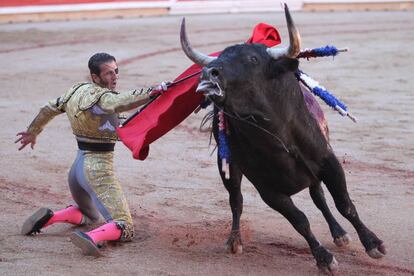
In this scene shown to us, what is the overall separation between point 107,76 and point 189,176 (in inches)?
80.8

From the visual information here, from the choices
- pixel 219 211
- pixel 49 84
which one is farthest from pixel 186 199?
pixel 49 84

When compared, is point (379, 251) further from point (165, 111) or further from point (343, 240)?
point (165, 111)

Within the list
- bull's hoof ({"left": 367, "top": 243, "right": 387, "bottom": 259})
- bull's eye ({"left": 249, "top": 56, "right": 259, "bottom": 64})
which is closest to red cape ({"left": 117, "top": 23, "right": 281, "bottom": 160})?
bull's eye ({"left": 249, "top": 56, "right": 259, "bottom": 64})

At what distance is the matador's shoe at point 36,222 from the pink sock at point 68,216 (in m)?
0.06

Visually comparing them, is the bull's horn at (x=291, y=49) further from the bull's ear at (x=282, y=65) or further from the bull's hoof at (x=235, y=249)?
the bull's hoof at (x=235, y=249)

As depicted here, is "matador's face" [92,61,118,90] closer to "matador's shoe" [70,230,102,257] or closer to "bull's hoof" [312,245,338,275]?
"matador's shoe" [70,230,102,257]

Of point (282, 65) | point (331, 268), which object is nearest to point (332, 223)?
point (331, 268)

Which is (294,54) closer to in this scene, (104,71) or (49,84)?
(104,71)

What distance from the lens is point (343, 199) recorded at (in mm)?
5168

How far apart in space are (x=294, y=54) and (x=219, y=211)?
189 centimetres

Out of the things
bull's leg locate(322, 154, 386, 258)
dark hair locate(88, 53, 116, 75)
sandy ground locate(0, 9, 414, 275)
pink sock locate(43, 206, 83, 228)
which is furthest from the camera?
pink sock locate(43, 206, 83, 228)

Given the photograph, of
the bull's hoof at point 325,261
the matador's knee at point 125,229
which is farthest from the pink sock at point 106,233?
the bull's hoof at point 325,261

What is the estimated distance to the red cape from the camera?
5273 mm

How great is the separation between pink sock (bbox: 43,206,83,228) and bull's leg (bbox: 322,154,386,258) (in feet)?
5.44
